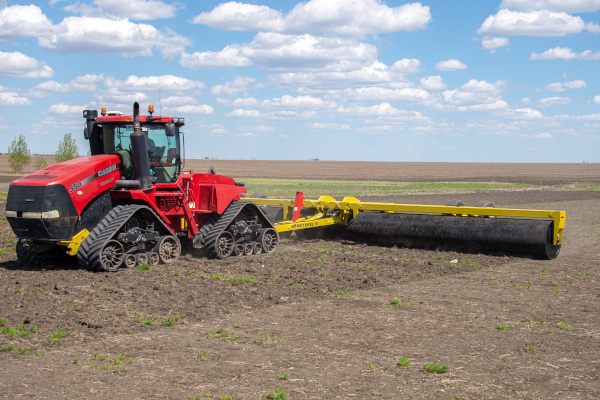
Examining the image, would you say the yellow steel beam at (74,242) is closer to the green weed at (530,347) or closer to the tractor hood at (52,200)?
the tractor hood at (52,200)

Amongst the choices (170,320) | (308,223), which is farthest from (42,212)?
(308,223)

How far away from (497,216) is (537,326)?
6.69 meters

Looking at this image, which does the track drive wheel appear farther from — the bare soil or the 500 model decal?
the 500 model decal

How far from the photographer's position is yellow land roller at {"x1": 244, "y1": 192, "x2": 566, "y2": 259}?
45.4 ft

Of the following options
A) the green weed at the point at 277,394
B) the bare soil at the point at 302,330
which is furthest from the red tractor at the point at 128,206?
the green weed at the point at 277,394

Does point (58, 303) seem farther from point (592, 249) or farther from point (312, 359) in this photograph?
point (592, 249)

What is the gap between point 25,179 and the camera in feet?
36.9

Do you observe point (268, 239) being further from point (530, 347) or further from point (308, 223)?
point (530, 347)

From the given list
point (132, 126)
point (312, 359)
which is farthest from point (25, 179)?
point (312, 359)

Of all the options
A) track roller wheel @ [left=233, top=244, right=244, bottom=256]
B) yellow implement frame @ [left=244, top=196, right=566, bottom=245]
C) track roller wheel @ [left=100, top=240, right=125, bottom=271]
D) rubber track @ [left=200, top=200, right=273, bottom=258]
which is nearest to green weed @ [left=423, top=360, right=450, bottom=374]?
track roller wheel @ [left=100, top=240, right=125, bottom=271]

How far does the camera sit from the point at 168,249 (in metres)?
12.5

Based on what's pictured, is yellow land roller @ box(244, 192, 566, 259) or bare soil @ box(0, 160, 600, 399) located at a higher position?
yellow land roller @ box(244, 192, 566, 259)

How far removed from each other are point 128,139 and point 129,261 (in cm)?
244

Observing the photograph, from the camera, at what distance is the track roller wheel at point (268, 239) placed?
1424cm
